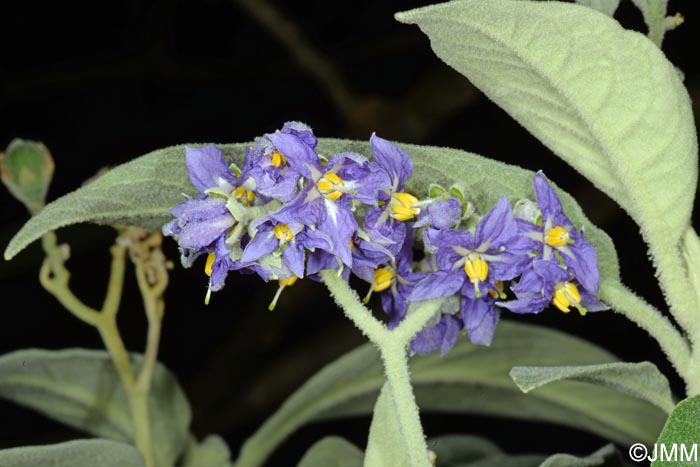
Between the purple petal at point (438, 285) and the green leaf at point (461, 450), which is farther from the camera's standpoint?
the green leaf at point (461, 450)

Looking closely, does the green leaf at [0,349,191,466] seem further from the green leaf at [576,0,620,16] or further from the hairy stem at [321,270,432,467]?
the green leaf at [576,0,620,16]

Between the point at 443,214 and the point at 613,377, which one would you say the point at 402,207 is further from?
the point at 613,377

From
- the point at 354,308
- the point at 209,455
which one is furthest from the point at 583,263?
the point at 209,455

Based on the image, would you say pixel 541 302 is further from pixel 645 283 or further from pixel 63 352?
pixel 645 283

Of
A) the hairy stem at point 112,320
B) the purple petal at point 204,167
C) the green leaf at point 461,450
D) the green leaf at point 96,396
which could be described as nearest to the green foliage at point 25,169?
the hairy stem at point 112,320

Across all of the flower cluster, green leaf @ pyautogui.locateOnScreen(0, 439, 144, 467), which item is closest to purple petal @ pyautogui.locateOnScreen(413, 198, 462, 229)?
the flower cluster

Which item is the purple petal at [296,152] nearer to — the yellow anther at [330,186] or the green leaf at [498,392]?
the yellow anther at [330,186]
